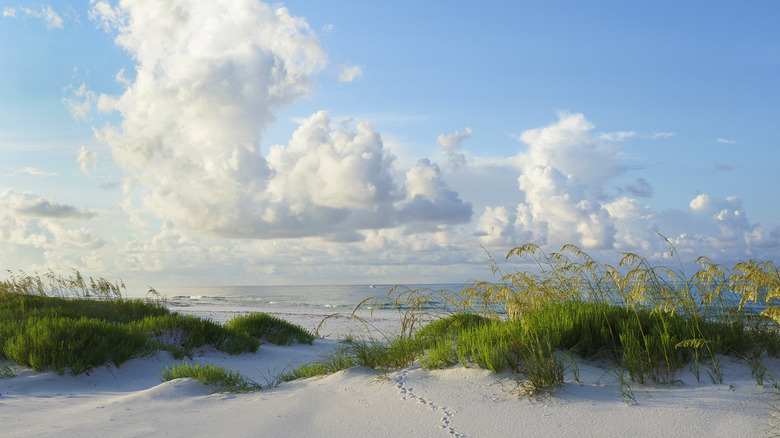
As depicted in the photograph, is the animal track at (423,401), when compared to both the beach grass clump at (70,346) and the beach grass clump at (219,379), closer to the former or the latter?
the beach grass clump at (219,379)

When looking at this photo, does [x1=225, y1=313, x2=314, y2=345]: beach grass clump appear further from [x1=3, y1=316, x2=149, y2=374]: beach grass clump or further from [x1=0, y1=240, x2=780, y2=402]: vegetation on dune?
[x1=0, y1=240, x2=780, y2=402]: vegetation on dune

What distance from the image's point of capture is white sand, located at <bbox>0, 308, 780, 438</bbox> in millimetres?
3434

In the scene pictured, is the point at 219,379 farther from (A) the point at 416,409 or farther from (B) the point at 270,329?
(B) the point at 270,329

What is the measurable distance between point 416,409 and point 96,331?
5891mm

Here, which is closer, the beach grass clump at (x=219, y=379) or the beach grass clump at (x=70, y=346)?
the beach grass clump at (x=219, y=379)

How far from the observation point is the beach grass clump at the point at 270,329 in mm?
10672

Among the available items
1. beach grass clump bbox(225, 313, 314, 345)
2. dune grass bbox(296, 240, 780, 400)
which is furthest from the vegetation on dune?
Result: beach grass clump bbox(225, 313, 314, 345)

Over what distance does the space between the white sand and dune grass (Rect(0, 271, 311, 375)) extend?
1.41m

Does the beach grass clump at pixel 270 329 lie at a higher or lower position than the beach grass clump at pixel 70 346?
lower

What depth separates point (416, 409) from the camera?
388cm

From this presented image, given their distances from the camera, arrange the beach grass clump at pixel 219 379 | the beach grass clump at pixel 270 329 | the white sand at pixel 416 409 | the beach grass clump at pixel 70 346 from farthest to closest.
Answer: the beach grass clump at pixel 270 329
the beach grass clump at pixel 70 346
the beach grass clump at pixel 219 379
the white sand at pixel 416 409

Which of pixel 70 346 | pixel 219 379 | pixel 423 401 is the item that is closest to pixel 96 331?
pixel 70 346

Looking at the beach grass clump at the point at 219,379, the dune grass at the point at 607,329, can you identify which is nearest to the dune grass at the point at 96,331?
the beach grass clump at the point at 219,379

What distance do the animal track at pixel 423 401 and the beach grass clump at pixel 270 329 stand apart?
257 inches
